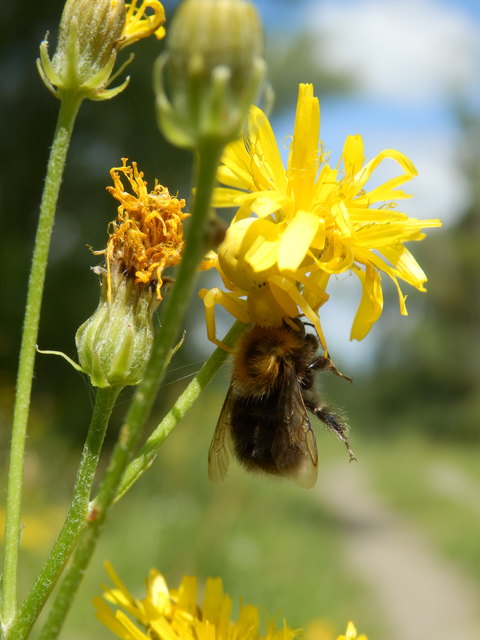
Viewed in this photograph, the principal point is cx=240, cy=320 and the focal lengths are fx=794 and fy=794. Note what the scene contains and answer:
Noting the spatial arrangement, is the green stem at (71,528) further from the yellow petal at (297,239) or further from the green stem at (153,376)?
the yellow petal at (297,239)

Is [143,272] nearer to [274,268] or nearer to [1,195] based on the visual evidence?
[274,268]

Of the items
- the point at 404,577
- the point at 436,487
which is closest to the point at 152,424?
the point at 404,577

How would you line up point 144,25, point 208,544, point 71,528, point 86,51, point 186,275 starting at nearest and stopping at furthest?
point 186,275
point 71,528
point 86,51
point 144,25
point 208,544

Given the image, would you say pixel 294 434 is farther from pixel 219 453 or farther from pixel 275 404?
pixel 219 453

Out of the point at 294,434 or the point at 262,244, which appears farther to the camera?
the point at 294,434

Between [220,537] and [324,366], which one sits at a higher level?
[324,366]

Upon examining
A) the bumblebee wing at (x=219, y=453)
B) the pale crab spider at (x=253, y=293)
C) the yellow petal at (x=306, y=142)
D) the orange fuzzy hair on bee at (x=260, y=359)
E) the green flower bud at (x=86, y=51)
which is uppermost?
the green flower bud at (x=86, y=51)

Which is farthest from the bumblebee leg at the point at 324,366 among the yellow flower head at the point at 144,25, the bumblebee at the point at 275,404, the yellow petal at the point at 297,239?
the yellow flower head at the point at 144,25
